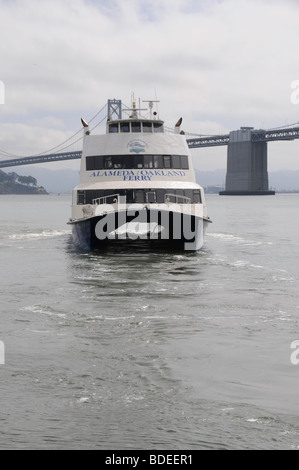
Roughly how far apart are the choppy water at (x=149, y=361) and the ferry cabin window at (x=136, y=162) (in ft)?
24.0

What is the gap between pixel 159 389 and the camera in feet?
23.8

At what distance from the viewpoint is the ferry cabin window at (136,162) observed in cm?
2366

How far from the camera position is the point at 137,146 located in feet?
78.2

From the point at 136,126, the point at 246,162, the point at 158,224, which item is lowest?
the point at 158,224

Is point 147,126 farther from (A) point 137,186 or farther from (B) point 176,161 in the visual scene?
(A) point 137,186

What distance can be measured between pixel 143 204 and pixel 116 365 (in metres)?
13.9

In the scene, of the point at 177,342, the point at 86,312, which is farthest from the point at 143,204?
the point at 177,342

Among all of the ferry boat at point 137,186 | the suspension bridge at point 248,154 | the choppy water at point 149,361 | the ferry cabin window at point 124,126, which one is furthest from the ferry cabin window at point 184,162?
the suspension bridge at point 248,154

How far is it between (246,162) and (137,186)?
418 feet

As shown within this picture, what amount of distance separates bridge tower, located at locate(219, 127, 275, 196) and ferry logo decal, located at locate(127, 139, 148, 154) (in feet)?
409

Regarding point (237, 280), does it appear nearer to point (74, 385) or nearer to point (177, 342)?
point (177, 342)

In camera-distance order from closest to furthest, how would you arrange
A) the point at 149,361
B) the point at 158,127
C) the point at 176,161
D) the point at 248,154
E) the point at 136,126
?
the point at 149,361
the point at 176,161
the point at 136,126
the point at 158,127
the point at 248,154

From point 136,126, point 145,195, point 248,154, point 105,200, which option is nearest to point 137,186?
point 145,195
